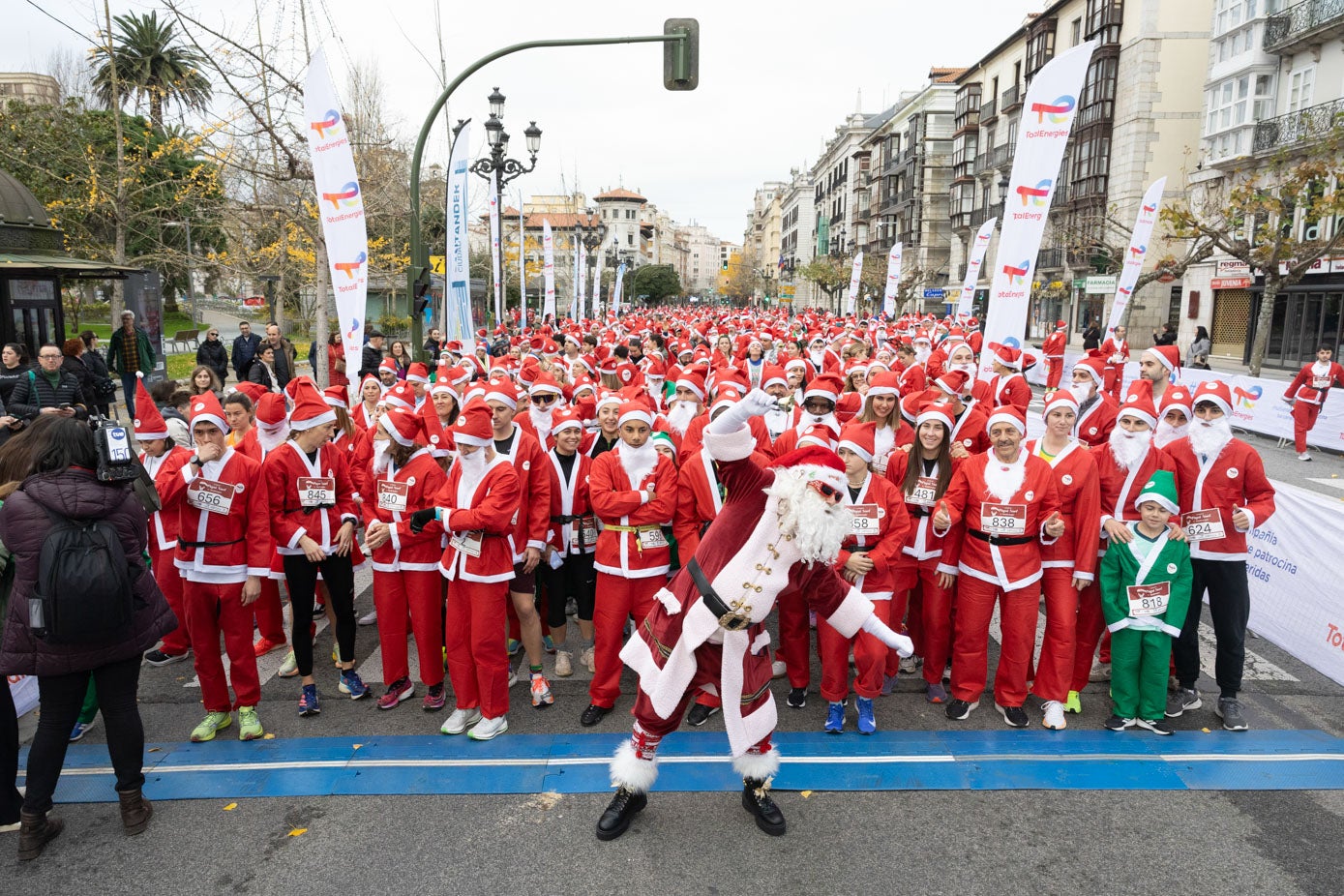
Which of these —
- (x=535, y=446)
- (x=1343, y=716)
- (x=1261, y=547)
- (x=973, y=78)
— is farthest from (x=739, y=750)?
(x=973, y=78)

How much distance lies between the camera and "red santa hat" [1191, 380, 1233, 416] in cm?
505

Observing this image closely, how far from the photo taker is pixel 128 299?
762 inches

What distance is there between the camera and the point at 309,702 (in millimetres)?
5105

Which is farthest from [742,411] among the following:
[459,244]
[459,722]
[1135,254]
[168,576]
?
[1135,254]

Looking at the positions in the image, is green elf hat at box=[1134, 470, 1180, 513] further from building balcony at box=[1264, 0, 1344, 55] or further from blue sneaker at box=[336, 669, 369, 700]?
building balcony at box=[1264, 0, 1344, 55]

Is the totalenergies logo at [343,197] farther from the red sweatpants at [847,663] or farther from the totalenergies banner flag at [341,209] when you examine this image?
the red sweatpants at [847,663]

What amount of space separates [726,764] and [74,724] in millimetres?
3189

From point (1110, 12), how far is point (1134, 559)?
43.5 m

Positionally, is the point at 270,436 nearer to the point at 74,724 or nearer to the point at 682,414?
the point at 74,724

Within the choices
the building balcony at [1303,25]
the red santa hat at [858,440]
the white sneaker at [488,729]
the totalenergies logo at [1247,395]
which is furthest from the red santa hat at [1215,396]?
the building balcony at [1303,25]

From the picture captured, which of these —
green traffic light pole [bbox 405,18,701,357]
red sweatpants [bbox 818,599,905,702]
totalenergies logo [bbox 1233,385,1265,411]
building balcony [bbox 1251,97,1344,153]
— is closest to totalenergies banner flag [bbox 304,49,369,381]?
green traffic light pole [bbox 405,18,701,357]

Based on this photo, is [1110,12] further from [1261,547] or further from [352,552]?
[352,552]

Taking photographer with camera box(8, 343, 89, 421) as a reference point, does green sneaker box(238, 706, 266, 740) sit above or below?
below

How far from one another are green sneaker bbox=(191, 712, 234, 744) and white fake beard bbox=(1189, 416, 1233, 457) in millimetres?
6064
